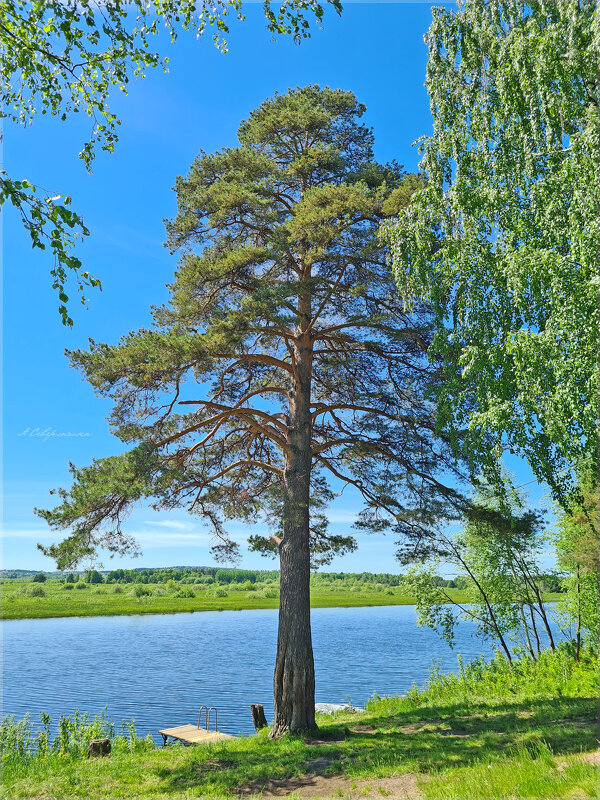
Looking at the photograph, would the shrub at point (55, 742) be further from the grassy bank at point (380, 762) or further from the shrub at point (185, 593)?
the shrub at point (185, 593)

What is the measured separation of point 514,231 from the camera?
8.43 m

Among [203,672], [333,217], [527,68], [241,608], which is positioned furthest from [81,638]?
[527,68]

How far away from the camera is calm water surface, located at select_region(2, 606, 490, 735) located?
18.1m

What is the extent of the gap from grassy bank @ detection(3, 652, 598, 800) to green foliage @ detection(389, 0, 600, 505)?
3592 millimetres

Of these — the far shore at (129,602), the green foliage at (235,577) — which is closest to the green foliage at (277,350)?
the far shore at (129,602)

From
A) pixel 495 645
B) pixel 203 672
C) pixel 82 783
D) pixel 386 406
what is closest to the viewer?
pixel 82 783

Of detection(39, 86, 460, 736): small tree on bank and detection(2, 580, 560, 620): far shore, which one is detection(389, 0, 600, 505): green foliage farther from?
detection(2, 580, 560, 620): far shore

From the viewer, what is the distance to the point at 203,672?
2452cm

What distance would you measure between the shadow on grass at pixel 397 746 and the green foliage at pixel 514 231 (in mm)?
3426

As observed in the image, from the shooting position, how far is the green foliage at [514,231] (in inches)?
288

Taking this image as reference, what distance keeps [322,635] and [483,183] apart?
3509cm

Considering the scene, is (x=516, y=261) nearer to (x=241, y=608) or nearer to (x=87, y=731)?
(x=87, y=731)

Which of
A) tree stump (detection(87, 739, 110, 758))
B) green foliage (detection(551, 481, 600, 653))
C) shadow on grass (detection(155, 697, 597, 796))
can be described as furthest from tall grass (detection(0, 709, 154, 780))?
green foliage (detection(551, 481, 600, 653))

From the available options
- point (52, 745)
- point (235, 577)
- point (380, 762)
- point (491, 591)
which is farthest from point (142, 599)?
point (380, 762)
